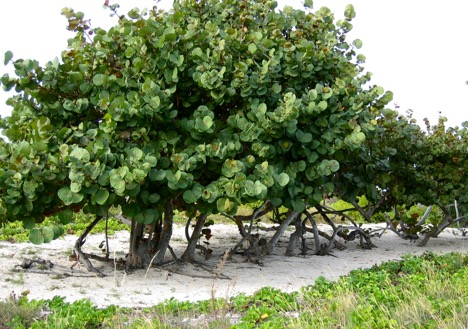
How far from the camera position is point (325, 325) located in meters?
3.86

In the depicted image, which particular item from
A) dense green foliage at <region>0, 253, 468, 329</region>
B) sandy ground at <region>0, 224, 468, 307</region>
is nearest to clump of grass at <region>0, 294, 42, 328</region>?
dense green foliage at <region>0, 253, 468, 329</region>

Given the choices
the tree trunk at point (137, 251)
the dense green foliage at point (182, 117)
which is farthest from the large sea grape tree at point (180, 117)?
the tree trunk at point (137, 251)

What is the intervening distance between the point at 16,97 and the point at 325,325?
4562 mm

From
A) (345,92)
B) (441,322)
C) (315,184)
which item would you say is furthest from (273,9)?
(441,322)

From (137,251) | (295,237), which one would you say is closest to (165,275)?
(137,251)

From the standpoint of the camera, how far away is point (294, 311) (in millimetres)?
4648

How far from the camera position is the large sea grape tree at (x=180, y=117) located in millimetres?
5418

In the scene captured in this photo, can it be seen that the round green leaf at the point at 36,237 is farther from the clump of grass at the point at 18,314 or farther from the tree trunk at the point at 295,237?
the tree trunk at the point at 295,237

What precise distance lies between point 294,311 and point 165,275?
2211mm

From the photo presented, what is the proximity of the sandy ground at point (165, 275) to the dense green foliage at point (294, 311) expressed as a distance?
30 centimetres

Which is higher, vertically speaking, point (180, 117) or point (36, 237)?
point (180, 117)

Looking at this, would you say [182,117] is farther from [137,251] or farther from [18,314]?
[18,314]

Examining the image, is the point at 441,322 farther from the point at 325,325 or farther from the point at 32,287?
the point at 32,287

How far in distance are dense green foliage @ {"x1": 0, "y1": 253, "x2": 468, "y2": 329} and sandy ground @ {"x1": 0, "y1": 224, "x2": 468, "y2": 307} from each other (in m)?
0.30
